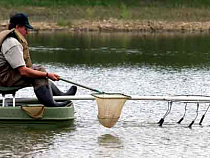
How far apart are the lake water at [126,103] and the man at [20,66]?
2.23 feet

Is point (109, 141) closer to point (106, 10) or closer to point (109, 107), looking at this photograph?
point (109, 107)

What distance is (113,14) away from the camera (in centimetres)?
5925

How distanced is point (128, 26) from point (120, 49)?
19.0m

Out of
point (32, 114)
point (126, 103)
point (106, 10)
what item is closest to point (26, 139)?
point (32, 114)

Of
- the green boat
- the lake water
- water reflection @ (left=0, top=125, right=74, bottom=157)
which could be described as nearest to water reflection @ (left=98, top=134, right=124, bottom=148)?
A: the lake water

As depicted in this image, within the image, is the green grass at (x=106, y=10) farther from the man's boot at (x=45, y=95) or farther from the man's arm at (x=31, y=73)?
the man's arm at (x=31, y=73)

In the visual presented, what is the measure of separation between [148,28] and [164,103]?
3896cm

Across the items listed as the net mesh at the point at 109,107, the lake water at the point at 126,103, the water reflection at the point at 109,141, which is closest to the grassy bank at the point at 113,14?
the lake water at the point at 126,103

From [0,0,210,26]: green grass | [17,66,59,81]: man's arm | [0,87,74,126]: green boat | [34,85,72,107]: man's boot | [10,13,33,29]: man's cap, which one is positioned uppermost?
[10,13,33,29]: man's cap

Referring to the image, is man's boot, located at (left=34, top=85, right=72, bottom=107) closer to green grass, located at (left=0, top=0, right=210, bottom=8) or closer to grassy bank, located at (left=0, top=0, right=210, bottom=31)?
grassy bank, located at (left=0, top=0, right=210, bottom=31)

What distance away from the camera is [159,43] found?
1677 inches

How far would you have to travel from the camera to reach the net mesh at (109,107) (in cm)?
1332

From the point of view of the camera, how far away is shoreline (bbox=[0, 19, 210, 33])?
5384 cm

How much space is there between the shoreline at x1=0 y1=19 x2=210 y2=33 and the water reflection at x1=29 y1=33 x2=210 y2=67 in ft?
11.5
